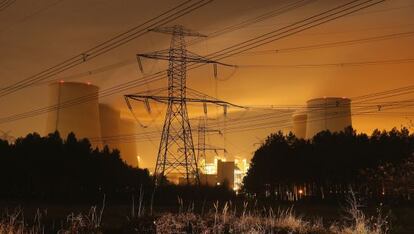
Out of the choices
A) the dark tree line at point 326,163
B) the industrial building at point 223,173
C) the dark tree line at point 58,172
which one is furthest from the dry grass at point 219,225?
the industrial building at point 223,173

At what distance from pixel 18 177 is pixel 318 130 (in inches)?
781

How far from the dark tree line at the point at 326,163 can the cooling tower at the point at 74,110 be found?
15333 mm

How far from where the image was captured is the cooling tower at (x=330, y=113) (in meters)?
34.8

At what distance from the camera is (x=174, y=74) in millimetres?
25594

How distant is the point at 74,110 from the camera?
32438 mm

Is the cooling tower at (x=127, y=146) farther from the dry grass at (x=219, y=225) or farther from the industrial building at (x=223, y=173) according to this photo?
the dry grass at (x=219, y=225)

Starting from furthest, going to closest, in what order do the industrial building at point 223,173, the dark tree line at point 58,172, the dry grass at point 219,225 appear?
the industrial building at point 223,173 → the dark tree line at point 58,172 → the dry grass at point 219,225

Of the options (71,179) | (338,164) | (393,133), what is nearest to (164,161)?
(71,179)

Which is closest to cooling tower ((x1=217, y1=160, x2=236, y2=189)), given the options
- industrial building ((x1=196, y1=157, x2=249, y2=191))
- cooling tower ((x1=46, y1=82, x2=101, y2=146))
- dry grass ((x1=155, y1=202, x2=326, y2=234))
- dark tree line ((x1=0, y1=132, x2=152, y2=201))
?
industrial building ((x1=196, y1=157, x2=249, y2=191))

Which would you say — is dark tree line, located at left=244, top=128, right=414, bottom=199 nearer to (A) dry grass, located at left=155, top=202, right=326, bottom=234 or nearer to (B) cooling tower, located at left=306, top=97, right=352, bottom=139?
(B) cooling tower, located at left=306, top=97, right=352, bottom=139

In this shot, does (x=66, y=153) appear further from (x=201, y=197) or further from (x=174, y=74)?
(x=174, y=74)

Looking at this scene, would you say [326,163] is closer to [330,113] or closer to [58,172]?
[330,113]

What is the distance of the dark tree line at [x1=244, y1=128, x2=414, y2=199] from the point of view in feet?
122

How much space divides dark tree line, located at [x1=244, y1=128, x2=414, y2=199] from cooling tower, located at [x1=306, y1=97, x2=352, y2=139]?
1675 mm
